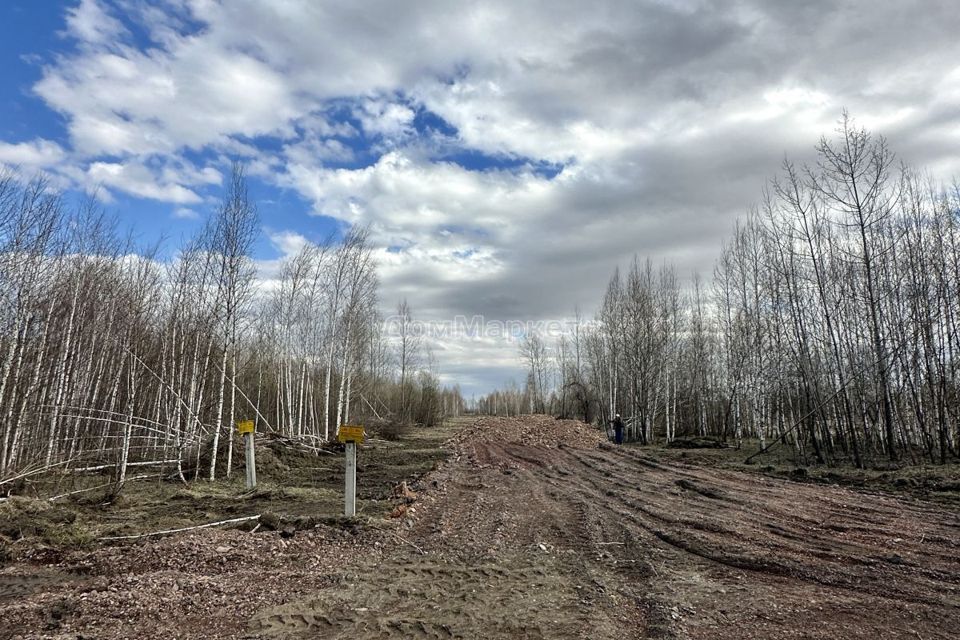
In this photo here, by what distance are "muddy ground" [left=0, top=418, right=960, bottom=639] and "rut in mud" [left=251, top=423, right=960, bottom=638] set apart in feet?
0.07

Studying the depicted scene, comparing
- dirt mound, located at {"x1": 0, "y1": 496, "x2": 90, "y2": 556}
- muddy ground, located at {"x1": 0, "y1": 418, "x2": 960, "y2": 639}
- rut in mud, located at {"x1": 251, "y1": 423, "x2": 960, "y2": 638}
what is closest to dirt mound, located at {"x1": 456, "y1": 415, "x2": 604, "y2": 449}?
rut in mud, located at {"x1": 251, "y1": 423, "x2": 960, "y2": 638}

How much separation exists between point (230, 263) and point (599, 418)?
34853mm

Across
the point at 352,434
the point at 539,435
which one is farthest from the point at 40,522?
the point at 539,435

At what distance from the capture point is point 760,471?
1420cm

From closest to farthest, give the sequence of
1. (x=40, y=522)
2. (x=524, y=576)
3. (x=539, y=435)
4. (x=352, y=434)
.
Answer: (x=524, y=576) → (x=40, y=522) → (x=352, y=434) → (x=539, y=435)

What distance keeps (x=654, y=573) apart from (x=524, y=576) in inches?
51.8

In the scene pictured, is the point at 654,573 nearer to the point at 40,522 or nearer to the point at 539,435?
the point at 40,522

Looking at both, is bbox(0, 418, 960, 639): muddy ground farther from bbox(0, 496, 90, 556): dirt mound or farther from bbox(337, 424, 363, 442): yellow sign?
bbox(337, 424, 363, 442): yellow sign

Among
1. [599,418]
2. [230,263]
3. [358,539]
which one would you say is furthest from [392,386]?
[358,539]

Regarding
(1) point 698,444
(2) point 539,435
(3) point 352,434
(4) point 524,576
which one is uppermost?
(3) point 352,434

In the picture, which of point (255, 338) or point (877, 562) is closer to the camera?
point (877, 562)

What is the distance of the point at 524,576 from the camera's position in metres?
5.29

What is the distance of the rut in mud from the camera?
4090 millimetres

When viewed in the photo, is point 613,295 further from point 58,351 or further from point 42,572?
point 42,572
